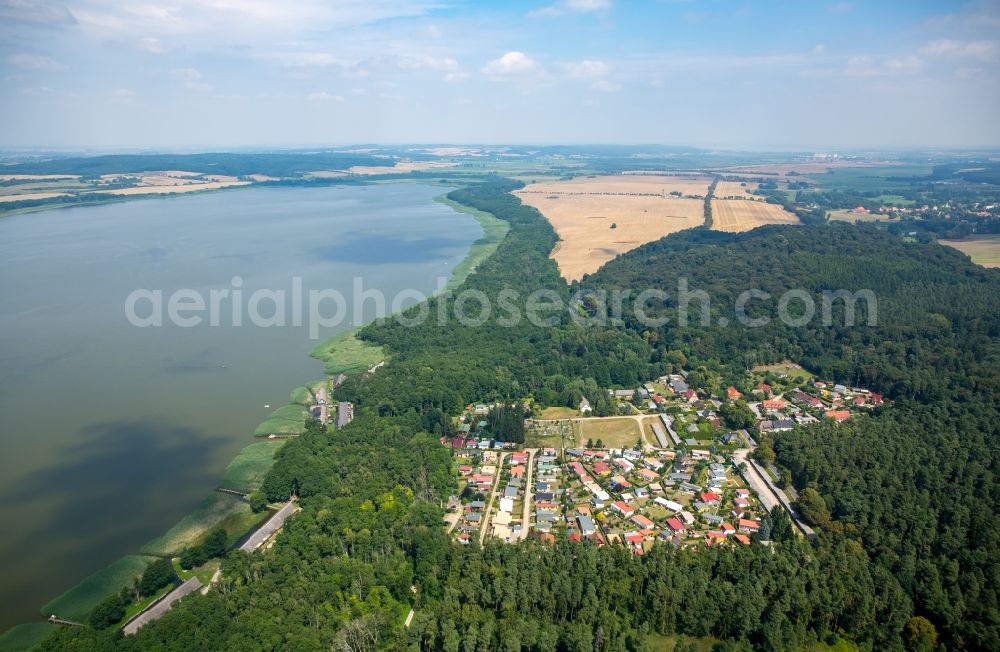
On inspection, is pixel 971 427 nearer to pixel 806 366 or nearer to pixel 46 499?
pixel 806 366

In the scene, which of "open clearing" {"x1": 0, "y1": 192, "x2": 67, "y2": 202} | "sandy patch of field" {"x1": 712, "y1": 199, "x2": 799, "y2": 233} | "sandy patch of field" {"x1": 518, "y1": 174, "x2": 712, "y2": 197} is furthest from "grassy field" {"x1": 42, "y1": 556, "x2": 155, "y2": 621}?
"open clearing" {"x1": 0, "y1": 192, "x2": 67, "y2": 202}

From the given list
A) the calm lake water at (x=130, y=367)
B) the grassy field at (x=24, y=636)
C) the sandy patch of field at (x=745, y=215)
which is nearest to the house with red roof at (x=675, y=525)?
the calm lake water at (x=130, y=367)

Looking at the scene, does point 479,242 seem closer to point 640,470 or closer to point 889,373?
point 889,373

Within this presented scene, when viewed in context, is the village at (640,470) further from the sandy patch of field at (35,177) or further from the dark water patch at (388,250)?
the sandy patch of field at (35,177)

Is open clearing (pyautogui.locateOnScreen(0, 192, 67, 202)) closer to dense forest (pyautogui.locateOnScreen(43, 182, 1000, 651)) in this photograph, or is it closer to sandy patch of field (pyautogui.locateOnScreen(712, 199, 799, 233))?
dense forest (pyautogui.locateOnScreen(43, 182, 1000, 651))

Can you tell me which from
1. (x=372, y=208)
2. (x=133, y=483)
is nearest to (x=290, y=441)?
(x=133, y=483)
